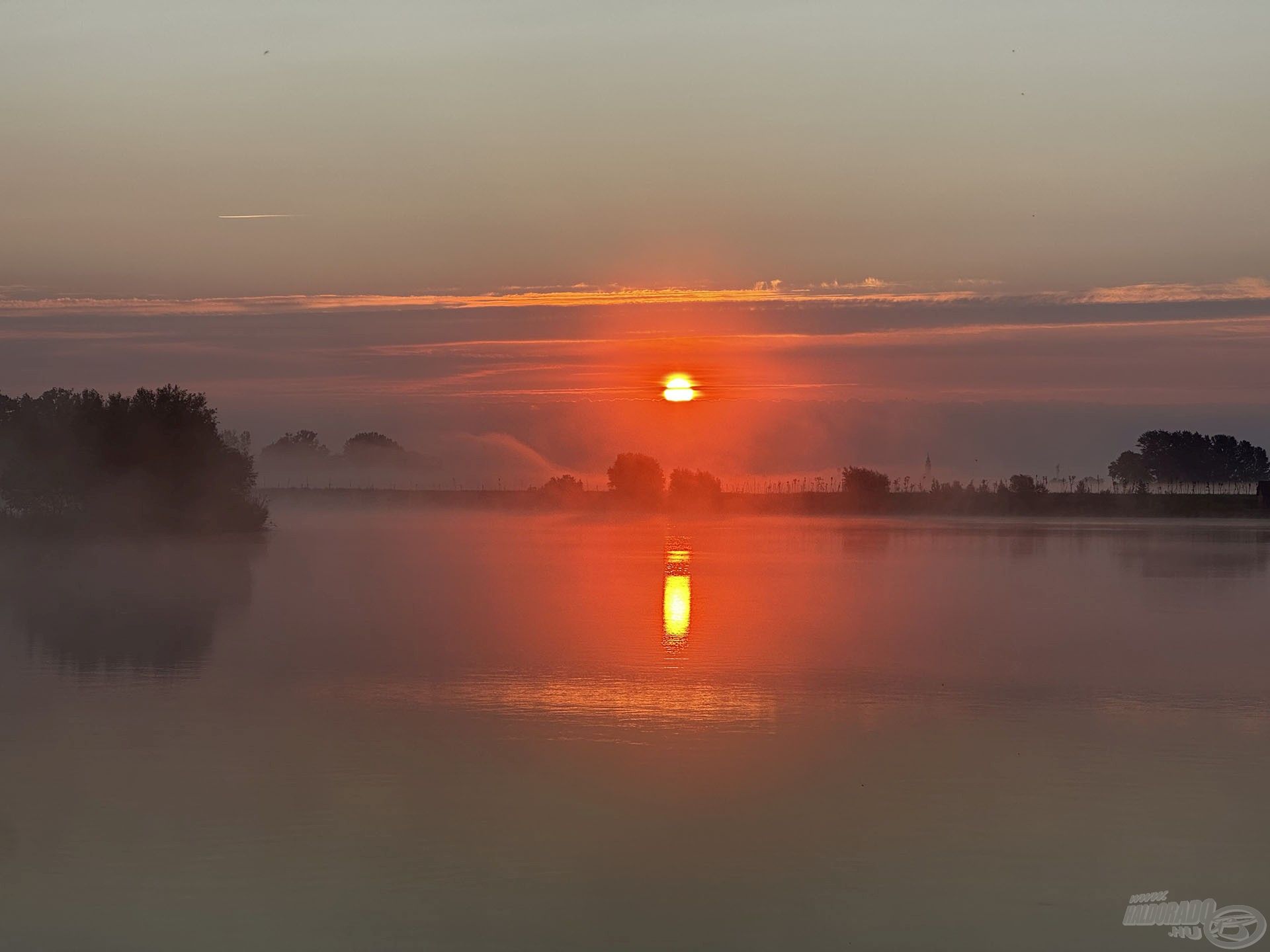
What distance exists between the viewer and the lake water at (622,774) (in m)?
8.94

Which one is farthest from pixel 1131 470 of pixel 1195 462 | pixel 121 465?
pixel 121 465

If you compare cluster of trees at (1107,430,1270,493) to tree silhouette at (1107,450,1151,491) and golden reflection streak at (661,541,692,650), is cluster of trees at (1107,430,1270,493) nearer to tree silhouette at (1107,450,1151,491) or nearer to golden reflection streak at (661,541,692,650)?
tree silhouette at (1107,450,1151,491)

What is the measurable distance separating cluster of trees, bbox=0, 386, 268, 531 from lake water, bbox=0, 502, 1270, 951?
3116 centimetres

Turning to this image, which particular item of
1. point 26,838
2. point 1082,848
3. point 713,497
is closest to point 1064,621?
point 1082,848

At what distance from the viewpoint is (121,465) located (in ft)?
190

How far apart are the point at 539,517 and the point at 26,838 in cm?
8796

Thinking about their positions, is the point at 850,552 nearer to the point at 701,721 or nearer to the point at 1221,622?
the point at 1221,622

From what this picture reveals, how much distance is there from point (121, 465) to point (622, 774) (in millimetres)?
50523

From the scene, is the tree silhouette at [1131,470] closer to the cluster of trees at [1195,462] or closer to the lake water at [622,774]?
the cluster of trees at [1195,462]

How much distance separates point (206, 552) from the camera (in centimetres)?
4822

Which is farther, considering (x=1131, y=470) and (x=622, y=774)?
(x=1131, y=470)
